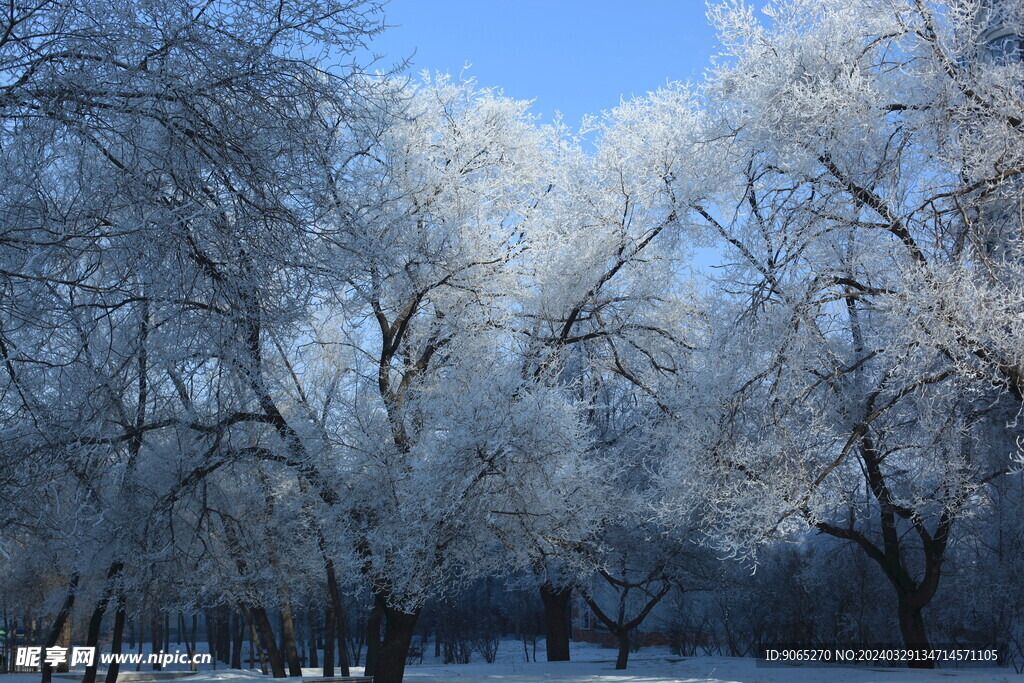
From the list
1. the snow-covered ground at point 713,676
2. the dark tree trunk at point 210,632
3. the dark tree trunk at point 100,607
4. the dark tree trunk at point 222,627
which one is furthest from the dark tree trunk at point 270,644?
the dark tree trunk at point 210,632

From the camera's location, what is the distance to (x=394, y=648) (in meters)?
13.1

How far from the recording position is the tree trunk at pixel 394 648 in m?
13.0

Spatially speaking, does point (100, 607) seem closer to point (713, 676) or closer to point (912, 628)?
point (713, 676)

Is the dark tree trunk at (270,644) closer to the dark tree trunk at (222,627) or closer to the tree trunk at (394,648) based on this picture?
the tree trunk at (394,648)

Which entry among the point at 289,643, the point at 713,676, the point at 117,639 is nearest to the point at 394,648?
the point at 713,676

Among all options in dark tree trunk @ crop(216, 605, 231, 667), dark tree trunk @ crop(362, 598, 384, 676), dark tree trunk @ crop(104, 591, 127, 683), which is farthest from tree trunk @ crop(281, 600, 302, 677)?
dark tree trunk @ crop(216, 605, 231, 667)

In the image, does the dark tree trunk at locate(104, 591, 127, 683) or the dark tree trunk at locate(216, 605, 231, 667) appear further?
the dark tree trunk at locate(216, 605, 231, 667)

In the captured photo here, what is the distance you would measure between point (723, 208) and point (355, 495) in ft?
21.5

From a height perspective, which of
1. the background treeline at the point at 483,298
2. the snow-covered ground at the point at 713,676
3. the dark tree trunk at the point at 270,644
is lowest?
the snow-covered ground at the point at 713,676

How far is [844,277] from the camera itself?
11.1 m

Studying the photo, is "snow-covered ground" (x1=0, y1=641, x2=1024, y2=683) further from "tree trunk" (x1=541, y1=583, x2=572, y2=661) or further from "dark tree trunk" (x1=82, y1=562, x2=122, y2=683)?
"dark tree trunk" (x1=82, y1=562, x2=122, y2=683)

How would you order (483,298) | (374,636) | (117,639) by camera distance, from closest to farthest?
(483,298) → (374,636) → (117,639)

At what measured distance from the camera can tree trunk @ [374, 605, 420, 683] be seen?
13.0 metres

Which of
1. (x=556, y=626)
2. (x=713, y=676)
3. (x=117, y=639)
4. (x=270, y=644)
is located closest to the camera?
(x=713, y=676)
